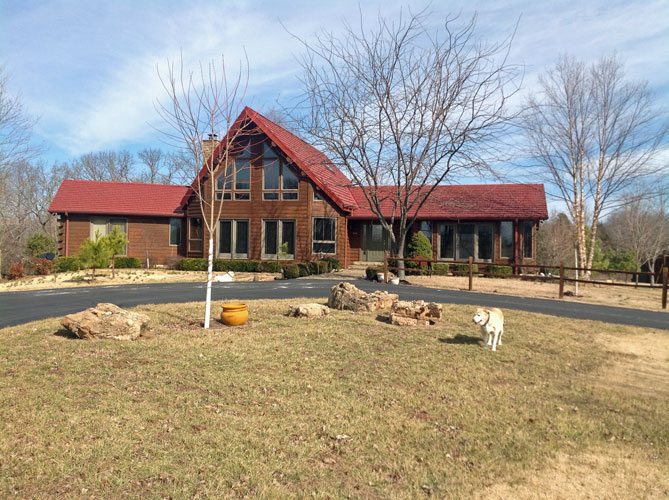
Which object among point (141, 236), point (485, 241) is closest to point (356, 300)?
point (485, 241)

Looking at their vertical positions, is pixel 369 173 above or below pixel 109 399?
above

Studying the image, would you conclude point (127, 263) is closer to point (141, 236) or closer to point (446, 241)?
point (141, 236)

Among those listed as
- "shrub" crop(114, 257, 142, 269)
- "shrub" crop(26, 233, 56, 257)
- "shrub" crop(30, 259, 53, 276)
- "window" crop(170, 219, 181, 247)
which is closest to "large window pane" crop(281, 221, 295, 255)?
"window" crop(170, 219, 181, 247)

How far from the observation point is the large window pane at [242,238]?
79.6ft

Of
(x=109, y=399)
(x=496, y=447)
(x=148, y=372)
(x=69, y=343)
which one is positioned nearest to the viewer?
(x=496, y=447)

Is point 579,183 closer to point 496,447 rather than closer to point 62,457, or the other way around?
point 496,447

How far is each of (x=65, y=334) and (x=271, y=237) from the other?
53.1 ft

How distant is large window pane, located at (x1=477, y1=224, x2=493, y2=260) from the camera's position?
80.6 feet

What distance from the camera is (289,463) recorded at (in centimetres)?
388

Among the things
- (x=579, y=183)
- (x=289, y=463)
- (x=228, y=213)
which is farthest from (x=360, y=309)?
(x=579, y=183)

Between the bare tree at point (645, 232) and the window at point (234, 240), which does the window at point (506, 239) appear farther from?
the window at point (234, 240)

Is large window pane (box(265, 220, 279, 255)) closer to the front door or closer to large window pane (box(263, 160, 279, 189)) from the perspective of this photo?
large window pane (box(263, 160, 279, 189))

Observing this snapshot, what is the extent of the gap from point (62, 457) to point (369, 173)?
17.4 m

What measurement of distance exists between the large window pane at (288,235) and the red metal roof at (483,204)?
391 centimetres
